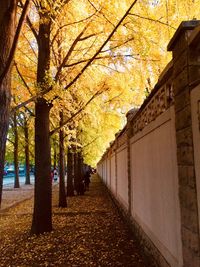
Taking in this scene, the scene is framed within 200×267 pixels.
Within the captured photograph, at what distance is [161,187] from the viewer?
459cm

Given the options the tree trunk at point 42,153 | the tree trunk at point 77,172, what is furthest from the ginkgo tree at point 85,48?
the tree trunk at point 77,172

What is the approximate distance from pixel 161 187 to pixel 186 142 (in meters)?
1.43

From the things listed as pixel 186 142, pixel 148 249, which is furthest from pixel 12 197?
pixel 186 142

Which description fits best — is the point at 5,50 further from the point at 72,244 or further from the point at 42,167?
the point at 42,167

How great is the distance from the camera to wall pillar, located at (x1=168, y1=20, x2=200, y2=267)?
10.2 feet

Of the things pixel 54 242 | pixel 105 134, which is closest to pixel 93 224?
pixel 54 242

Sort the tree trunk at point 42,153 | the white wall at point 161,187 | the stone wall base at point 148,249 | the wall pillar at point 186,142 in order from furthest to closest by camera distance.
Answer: the tree trunk at point 42,153 → the stone wall base at point 148,249 → the white wall at point 161,187 → the wall pillar at point 186,142

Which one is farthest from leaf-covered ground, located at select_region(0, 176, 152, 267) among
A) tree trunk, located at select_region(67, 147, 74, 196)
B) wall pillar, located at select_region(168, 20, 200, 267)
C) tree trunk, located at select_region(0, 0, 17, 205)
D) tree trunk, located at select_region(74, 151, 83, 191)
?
tree trunk, located at select_region(74, 151, 83, 191)

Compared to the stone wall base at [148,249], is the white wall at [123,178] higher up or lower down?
higher up

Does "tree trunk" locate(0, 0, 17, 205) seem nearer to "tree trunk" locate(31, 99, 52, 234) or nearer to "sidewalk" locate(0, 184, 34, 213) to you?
"tree trunk" locate(31, 99, 52, 234)

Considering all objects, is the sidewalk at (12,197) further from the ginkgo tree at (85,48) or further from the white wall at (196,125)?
the white wall at (196,125)

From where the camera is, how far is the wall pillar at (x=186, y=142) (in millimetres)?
3098

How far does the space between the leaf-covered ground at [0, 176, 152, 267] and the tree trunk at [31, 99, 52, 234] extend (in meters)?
0.61

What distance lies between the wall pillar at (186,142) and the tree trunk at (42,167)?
209 inches
